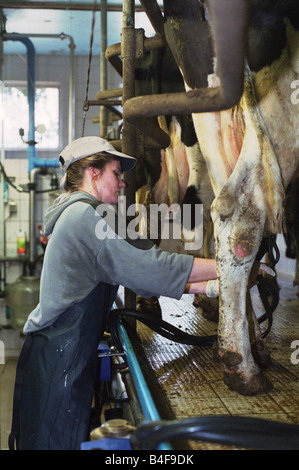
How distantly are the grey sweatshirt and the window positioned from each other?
8.51m

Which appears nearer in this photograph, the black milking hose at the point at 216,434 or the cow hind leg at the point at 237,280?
the black milking hose at the point at 216,434

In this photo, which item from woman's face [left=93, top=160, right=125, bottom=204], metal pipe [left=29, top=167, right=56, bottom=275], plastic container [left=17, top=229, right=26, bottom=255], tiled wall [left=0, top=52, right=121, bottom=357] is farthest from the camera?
tiled wall [left=0, top=52, right=121, bottom=357]

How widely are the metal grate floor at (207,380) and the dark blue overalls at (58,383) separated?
1.03 ft

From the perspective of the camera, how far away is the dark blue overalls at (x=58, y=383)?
184 cm

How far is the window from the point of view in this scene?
10156mm

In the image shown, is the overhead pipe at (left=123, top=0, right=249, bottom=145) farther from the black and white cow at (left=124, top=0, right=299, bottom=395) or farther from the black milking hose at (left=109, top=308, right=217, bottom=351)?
the black milking hose at (left=109, top=308, right=217, bottom=351)

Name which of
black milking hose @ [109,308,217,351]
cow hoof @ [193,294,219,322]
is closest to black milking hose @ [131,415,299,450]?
black milking hose @ [109,308,217,351]

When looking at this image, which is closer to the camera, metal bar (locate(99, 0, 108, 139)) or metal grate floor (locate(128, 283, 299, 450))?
metal grate floor (locate(128, 283, 299, 450))

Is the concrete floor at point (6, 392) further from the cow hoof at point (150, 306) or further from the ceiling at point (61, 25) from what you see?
the ceiling at point (61, 25)

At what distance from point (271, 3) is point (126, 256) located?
130 cm

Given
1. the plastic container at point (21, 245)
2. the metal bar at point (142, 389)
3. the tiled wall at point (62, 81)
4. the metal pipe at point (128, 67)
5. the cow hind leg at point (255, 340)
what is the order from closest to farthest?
the metal bar at point (142, 389) → the cow hind leg at point (255, 340) → the metal pipe at point (128, 67) → the plastic container at point (21, 245) → the tiled wall at point (62, 81)

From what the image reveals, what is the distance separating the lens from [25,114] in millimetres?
10211

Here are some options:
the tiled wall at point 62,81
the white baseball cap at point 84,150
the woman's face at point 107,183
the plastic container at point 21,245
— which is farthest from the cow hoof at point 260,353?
the tiled wall at point 62,81
